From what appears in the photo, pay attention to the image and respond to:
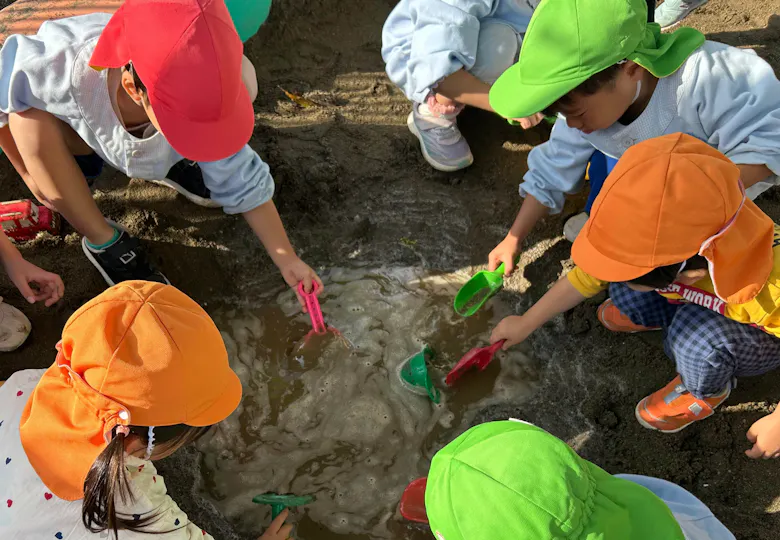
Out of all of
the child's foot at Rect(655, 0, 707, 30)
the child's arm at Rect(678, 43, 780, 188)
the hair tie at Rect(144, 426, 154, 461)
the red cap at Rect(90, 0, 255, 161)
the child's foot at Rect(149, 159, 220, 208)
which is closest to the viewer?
the hair tie at Rect(144, 426, 154, 461)

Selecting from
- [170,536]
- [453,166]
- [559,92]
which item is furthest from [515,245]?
[170,536]

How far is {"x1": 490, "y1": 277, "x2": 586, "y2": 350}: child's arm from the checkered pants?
256mm

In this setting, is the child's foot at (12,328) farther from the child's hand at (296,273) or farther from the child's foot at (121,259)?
the child's hand at (296,273)

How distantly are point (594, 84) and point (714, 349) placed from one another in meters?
0.75

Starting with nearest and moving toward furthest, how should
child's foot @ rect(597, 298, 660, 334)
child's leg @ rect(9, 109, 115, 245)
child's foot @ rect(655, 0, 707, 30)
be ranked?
child's leg @ rect(9, 109, 115, 245), child's foot @ rect(597, 298, 660, 334), child's foot @ rect(655, 0, 707, 30)

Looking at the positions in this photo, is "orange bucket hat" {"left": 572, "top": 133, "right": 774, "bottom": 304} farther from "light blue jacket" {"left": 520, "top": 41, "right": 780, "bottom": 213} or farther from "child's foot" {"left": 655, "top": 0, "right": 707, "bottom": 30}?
"child's foot" {"left": 655, "top": 0, "right": 707, "bottom": 30}

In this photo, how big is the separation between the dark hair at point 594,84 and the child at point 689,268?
0.24 metres

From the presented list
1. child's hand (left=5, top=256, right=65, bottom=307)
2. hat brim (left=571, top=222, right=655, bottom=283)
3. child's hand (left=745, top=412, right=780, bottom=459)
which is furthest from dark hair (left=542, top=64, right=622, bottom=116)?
child's hand (left=5, top=256, right=65, bottom=307)

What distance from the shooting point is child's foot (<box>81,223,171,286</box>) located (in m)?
1.81

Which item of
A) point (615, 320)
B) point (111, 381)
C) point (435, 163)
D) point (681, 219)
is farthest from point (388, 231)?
point (111, 381)

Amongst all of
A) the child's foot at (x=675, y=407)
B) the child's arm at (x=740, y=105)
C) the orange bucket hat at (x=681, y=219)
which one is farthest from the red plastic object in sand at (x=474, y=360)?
the child's arm at (x=740, y=105)

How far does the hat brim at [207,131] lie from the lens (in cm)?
131

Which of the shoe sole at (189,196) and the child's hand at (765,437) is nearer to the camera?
the child's hand at (765,437)

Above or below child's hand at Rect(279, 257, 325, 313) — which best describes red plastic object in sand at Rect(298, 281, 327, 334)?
below
